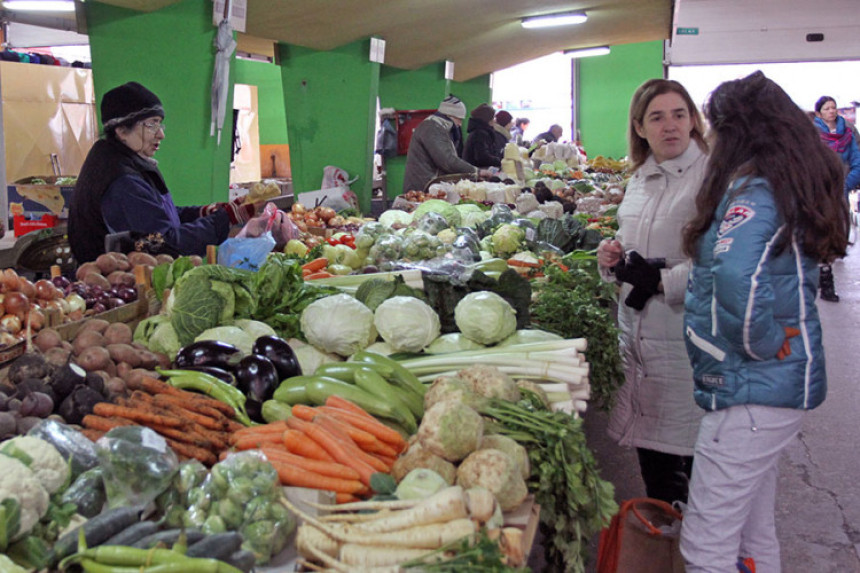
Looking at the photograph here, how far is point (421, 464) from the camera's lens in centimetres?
192

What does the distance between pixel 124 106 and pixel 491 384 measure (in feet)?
9.67

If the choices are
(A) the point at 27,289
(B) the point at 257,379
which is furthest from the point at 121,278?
(B) the point at 257,379

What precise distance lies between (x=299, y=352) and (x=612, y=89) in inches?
852

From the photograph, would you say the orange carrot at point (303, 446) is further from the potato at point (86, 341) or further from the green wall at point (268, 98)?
the green wall at point (268, 98)

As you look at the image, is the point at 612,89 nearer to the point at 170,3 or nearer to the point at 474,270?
the point at 170,3

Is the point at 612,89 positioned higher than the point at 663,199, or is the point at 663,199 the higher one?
the point at 612,89

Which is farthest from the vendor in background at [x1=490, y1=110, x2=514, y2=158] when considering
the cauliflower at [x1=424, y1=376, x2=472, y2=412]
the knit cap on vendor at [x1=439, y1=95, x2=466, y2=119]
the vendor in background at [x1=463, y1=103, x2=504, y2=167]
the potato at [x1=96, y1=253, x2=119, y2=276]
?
the cauliflower at [x1=424, y1=376, x2=472, y2=412]

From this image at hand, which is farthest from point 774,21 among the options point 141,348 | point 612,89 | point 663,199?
point 141,348

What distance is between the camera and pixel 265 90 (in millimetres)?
16500

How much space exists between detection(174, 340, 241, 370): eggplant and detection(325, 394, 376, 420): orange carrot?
0.53 metres

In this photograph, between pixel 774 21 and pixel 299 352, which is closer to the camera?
pixel 299 352

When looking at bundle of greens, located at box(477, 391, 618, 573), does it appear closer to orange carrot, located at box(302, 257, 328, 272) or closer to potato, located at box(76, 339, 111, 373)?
potato, located at box(76, 339, 111, 373)

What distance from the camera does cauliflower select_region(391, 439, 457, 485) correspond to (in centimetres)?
191

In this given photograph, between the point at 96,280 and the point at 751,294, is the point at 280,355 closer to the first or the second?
the point at 96,280
